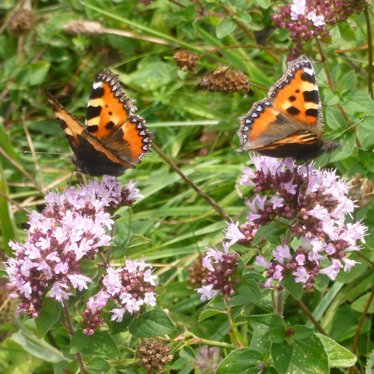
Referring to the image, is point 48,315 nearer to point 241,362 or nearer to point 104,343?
point 104,343

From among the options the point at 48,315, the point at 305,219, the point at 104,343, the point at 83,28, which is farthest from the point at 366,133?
the point at 83,28

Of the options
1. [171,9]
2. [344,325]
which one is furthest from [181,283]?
[171,9]

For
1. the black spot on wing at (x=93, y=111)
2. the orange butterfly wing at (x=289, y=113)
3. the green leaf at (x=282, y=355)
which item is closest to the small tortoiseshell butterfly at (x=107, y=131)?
the black spot on wing at (x=93, y=111)

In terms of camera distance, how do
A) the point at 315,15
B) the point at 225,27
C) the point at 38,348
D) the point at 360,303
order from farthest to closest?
the point at 225,27 < the point at 360,303 < the point at 315,15 < the point at 38,348

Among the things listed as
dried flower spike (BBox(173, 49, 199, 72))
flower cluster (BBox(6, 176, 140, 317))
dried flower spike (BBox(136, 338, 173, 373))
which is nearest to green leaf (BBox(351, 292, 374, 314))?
dried flower spike (BBox(136, 338, 173, 373))

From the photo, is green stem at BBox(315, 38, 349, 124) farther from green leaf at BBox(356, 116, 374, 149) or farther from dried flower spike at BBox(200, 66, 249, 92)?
dried flower spike at BBox(200, 66, 249, 92)

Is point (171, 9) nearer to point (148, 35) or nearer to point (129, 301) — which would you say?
point (148, 35)
